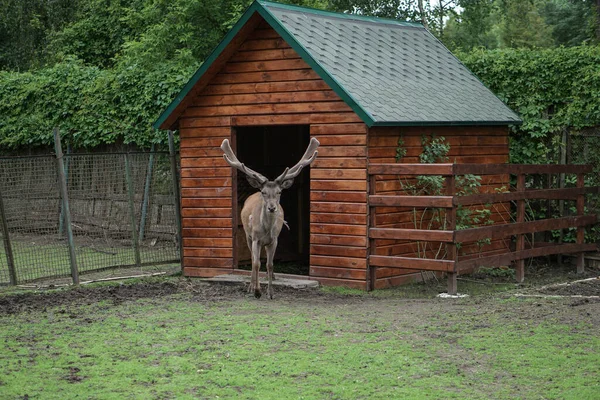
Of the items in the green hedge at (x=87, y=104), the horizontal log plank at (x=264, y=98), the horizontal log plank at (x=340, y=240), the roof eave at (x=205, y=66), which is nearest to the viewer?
the horizontal log plank at (x=340, y=240)

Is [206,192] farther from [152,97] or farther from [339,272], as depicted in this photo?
[152,97]

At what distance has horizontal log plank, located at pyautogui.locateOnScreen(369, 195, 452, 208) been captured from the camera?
11.3 m

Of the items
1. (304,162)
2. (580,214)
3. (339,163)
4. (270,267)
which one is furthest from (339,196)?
(580,214)

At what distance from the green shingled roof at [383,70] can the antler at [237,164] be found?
127 cm

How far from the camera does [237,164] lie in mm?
12141

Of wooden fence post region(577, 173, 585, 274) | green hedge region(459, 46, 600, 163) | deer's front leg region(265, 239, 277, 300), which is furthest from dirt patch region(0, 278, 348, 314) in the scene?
green hedge region(459, 46, 600, 163)

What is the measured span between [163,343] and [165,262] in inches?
219

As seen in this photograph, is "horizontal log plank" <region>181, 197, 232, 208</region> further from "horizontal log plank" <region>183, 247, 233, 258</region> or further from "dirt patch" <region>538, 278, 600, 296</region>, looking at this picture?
"dirt patch" <region>538, 278, 600, 296</region>

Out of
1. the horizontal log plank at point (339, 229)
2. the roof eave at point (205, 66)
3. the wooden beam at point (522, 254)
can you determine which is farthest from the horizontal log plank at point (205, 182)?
the wooden beam at point (522, 254)

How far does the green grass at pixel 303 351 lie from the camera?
7203mm

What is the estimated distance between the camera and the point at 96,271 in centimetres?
1323

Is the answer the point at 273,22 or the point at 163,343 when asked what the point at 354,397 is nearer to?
the point at 163,343

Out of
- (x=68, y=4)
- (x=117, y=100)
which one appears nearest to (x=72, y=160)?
(x=117, y=100)

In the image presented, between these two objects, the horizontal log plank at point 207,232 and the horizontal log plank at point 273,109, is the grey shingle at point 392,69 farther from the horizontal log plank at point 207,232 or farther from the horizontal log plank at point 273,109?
the horizontal log plank at point 207,232
